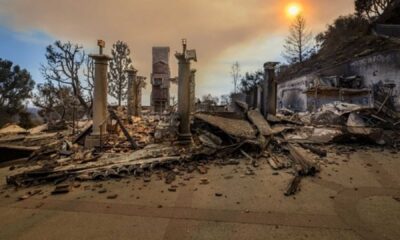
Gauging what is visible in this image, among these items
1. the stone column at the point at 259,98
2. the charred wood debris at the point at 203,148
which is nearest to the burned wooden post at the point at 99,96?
the charred wood debris at the point at 203,148

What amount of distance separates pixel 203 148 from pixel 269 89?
5.13 metres

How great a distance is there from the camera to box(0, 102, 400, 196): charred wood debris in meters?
6.49

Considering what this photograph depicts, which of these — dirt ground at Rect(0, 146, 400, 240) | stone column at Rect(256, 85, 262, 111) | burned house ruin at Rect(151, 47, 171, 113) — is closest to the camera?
dirt ground at Rect(0, 146, 400, 240)

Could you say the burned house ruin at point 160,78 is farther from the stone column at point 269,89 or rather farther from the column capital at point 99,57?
the column capital at point 99,57

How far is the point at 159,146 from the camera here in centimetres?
838

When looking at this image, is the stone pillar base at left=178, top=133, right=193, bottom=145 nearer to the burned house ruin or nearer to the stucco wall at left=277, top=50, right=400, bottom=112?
the stucco wall at left=277, top=50, right=400, bottom=112

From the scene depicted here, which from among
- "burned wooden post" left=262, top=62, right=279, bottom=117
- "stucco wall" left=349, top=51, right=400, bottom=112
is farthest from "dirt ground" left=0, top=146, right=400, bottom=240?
"stucco wall" left=349, top=51, right=400, bottom=112

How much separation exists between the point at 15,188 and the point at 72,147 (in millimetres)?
3181

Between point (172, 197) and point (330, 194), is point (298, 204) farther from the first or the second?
point (172, 197)

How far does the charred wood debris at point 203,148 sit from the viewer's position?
21.3ft

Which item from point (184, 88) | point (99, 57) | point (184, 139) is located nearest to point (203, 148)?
point (184, 139)

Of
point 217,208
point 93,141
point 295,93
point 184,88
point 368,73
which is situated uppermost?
point 368,73

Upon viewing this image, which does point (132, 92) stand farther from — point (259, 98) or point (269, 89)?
point (269, 89)

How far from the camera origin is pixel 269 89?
471 inches
